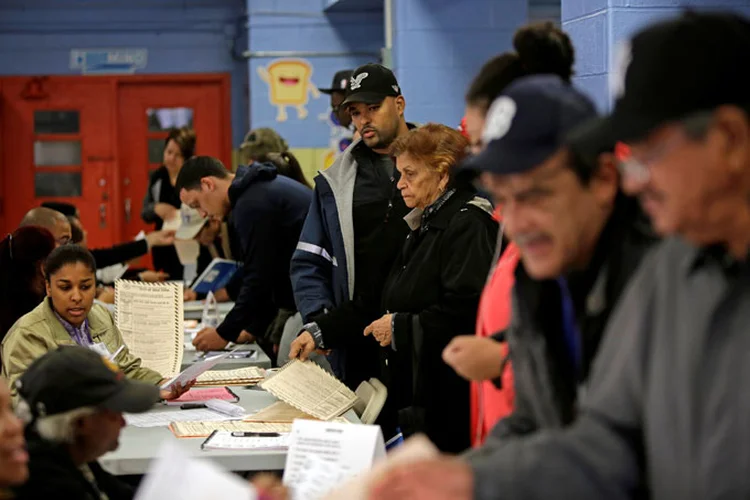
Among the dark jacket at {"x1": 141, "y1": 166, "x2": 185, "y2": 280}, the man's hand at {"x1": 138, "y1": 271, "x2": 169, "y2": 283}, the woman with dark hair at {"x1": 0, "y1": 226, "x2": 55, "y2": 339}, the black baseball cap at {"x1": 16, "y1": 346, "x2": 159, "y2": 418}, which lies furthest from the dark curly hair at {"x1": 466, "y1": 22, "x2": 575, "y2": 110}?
the dark jacket at {"x1": 141, "y1": 166, "x2": 185, "y2": 280}

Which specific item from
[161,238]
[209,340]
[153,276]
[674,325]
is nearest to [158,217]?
[153,276]

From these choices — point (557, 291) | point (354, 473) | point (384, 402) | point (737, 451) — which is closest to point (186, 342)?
point (384, 402)

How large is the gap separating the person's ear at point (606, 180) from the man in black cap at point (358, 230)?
90.3 inches

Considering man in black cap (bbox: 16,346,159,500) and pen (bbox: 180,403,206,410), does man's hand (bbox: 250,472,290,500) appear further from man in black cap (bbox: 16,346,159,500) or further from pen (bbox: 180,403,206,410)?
pen (bbox: 180,403,206,410)

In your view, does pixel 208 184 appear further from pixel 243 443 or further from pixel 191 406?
pixel 243 443

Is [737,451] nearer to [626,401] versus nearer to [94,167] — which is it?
[626,401]

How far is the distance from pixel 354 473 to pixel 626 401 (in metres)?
1.00

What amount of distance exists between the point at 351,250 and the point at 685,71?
2.73 meters

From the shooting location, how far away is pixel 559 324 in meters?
1.67

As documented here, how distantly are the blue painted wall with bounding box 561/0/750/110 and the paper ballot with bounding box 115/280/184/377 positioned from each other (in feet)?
5.67

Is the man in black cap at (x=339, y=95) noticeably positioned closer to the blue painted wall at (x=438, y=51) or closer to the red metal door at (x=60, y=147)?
the blue painted wall at (x=438, y=51)

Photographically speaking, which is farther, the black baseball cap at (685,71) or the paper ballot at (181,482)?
the paper ballot at (181,482)

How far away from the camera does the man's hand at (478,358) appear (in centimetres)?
203

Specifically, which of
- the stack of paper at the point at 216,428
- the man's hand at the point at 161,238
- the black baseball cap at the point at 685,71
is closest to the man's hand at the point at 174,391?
the stack of paper at the point at 216,428
